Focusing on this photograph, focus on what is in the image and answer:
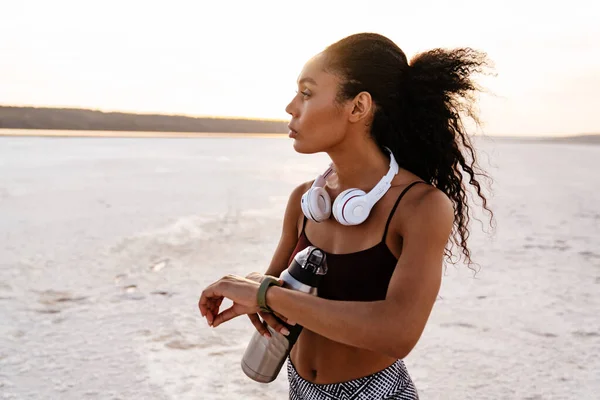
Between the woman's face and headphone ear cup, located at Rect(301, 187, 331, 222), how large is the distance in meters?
0.12

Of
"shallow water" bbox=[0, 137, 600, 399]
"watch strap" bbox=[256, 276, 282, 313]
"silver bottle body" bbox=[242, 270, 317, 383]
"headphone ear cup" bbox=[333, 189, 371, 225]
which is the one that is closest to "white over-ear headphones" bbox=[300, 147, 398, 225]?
"headphone ear cup" bbox=[333, 189, 371, 225]

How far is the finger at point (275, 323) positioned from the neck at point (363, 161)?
1.35ft

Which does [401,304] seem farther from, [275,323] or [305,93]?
[305,93]

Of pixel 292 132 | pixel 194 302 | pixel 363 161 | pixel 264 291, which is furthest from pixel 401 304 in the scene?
pixel 194 302

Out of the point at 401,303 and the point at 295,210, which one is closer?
the point at 401,303

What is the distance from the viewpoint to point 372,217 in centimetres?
155

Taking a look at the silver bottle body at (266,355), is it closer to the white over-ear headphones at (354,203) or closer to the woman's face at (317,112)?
the white over-ear headphones at (354,203)

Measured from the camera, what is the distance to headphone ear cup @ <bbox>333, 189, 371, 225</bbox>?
1.51m

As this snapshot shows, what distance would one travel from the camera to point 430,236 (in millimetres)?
1397

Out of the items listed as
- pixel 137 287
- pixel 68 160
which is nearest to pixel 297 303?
pixel 137 287

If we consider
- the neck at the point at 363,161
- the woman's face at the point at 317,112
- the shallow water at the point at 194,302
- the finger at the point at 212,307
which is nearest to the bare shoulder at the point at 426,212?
the neck at the point at 363,161

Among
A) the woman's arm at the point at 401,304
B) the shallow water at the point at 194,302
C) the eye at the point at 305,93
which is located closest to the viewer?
the woman's arm at the point at 401,304

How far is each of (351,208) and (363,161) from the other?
6.7 inches

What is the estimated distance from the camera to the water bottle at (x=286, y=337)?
4.95ft
